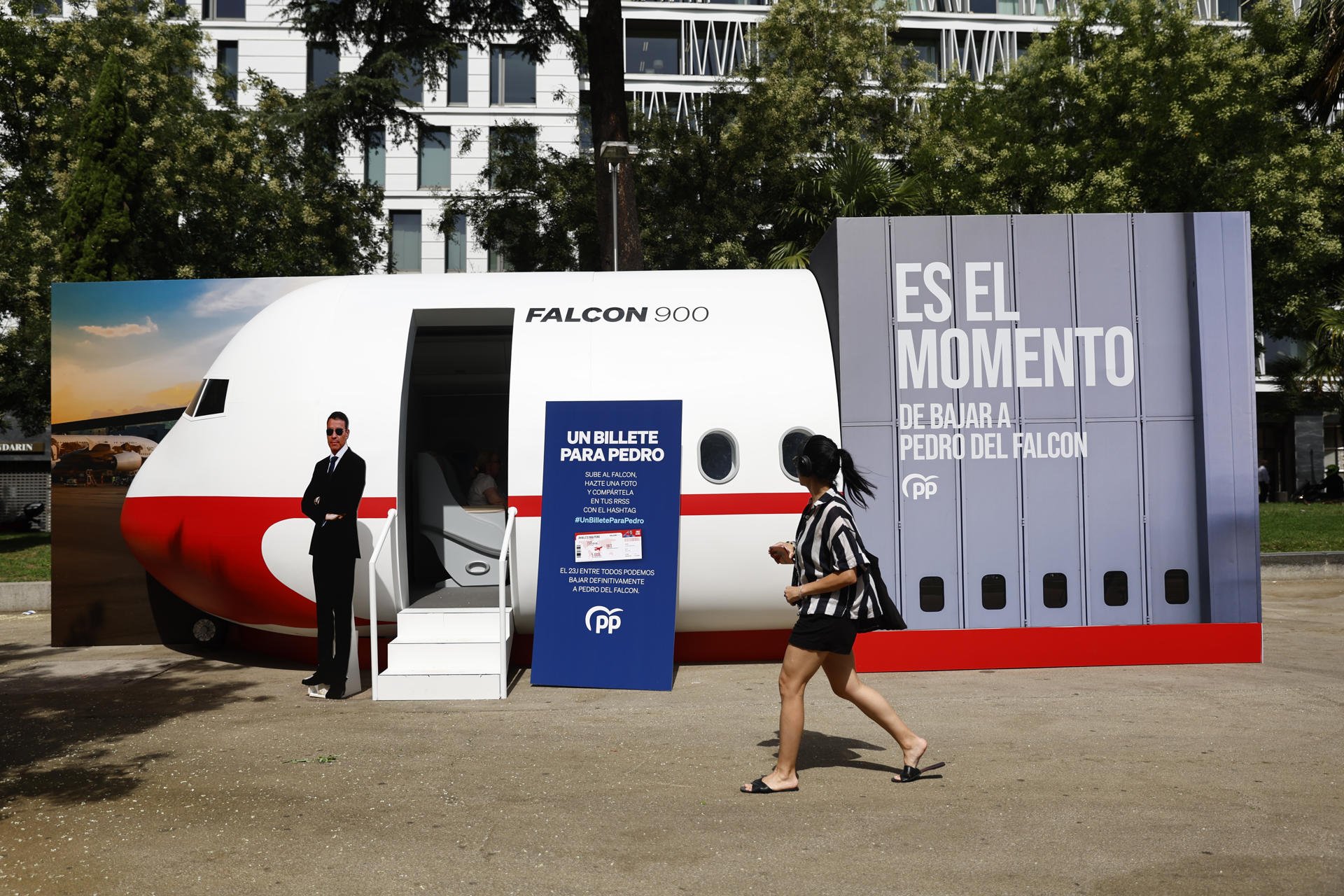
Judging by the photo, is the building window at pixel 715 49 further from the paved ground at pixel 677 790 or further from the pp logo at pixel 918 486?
the paved ground at pixel 677 790

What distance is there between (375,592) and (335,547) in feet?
1.78

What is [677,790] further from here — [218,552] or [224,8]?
[224,8]

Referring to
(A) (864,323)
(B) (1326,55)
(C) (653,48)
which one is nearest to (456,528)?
(A) (864,323)

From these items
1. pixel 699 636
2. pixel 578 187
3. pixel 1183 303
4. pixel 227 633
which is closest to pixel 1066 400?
pixel 1183 303

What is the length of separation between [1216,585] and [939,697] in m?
3.13

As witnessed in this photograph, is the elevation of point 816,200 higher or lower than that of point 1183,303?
higher

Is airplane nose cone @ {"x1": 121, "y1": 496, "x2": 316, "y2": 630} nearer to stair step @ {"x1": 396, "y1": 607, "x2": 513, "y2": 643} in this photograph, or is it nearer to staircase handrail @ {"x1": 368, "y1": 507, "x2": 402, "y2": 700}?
staircase handrail @ {"x1": 368, "y1": 507, "x2": 402, "y2": 700}

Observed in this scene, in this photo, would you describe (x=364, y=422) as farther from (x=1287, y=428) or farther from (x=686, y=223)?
(x=1287, y=428)

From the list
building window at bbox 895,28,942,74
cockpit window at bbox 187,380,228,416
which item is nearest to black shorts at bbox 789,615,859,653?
cockpit window at bbox 187,380,228,416

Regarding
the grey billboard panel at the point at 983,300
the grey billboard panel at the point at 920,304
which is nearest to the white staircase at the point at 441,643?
the grey billboard panel at the point at 920,304

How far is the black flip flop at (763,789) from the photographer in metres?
5.81

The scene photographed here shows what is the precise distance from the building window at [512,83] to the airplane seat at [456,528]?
1119 inches

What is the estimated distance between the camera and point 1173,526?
30.7 feet

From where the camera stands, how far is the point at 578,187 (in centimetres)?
2002
